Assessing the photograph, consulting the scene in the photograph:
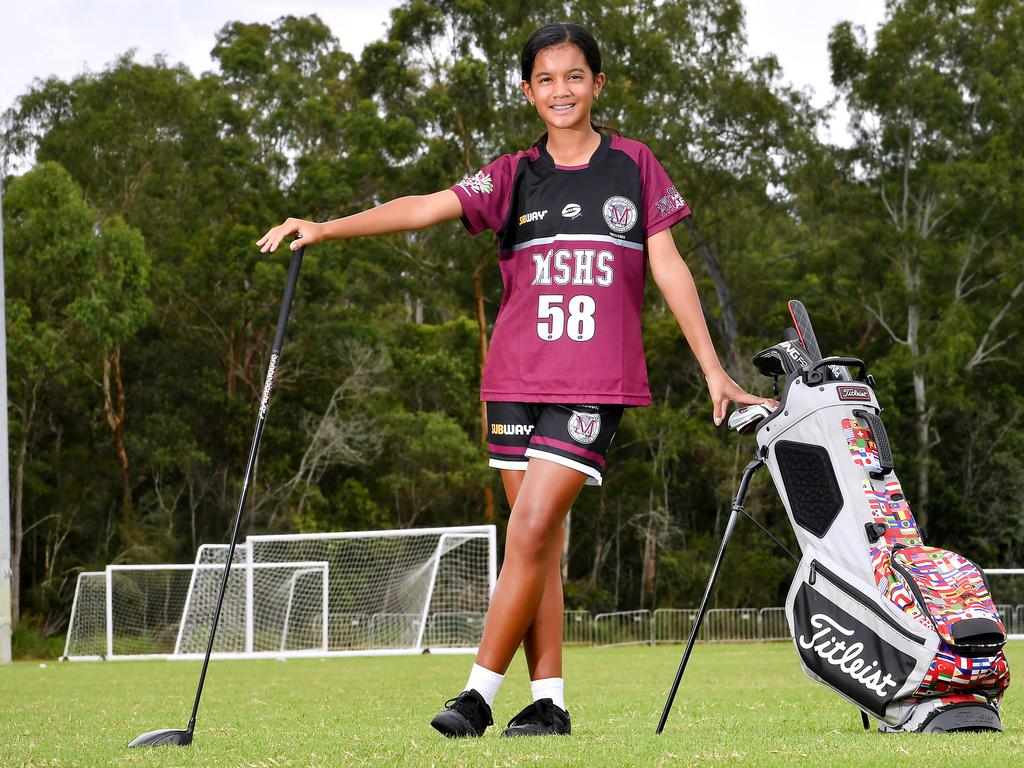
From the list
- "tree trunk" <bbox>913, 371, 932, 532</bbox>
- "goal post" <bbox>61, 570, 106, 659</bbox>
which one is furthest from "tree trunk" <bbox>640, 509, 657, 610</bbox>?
"goal post" <bbox>61, 570, 106, 659</bbox>

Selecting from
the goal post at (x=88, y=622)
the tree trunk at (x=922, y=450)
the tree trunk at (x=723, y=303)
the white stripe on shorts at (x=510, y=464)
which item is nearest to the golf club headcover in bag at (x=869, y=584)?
the white stripe on shorts at (x=510, y=464)

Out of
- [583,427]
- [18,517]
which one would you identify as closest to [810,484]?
[583,427]

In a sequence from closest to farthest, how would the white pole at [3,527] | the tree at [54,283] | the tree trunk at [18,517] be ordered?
the white pole at [3,527] → the tree at [54,283] → the tree trunk at [18,517]

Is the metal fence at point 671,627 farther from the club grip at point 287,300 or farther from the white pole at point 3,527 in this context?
the club grip at point 287,300

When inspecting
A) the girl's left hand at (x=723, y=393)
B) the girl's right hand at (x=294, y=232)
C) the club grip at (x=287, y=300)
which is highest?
the girl's right hand at (x=294, y=232)

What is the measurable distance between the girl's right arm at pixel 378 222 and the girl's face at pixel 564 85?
40cm

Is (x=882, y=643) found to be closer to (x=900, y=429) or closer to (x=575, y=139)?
(x=575, y=139)

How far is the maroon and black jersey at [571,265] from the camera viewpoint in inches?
152

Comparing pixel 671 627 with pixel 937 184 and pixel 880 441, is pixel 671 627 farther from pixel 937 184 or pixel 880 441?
pixel 880 441

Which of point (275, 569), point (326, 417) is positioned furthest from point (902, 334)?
point (275, 569)

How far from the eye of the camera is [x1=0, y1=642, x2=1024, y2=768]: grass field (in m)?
3.07

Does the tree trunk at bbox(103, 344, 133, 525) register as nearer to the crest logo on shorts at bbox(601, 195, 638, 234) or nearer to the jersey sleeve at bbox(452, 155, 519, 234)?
the jersey sleeve at bbox(452, 155, 519, 234)

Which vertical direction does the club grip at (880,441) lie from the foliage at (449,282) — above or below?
below

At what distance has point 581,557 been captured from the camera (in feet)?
109
